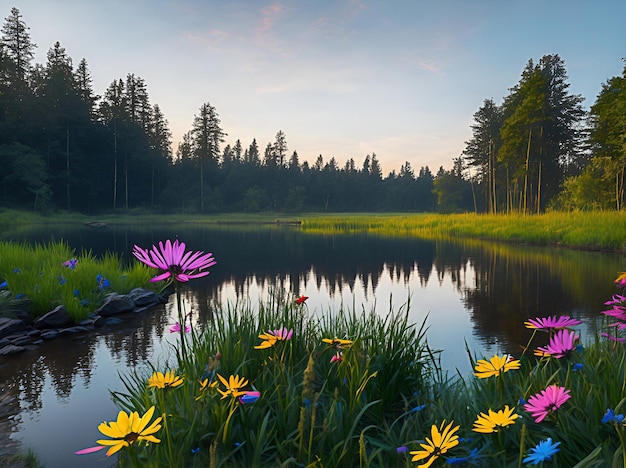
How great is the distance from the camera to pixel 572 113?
4894cm

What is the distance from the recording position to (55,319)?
778 centimetres

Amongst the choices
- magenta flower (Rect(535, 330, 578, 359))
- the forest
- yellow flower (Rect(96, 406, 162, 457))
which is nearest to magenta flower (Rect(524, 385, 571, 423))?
magenta flower (Rect(535, 330, 578, 359))

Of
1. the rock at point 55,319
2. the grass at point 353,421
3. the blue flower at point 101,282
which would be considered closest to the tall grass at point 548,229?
the grass at point 353,421

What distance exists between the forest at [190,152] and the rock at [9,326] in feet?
104

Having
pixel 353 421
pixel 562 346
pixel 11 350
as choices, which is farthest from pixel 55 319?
pixel 562 346

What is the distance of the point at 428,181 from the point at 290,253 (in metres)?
129

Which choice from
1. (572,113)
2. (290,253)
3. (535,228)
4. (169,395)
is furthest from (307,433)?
(572,113)

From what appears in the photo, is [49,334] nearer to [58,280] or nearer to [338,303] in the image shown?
[58,280]

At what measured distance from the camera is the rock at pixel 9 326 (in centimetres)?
709

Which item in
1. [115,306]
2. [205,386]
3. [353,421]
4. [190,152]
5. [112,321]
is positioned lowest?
[112,321]

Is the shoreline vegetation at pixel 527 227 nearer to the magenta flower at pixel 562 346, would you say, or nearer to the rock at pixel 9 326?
the magenta flower at pixel 562 346

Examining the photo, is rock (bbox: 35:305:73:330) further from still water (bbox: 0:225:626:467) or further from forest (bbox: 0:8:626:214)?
forest (bbox: 0:8:626:214)

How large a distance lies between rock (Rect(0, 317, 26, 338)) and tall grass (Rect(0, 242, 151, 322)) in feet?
2.16

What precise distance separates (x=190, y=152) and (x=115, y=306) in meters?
92.1
